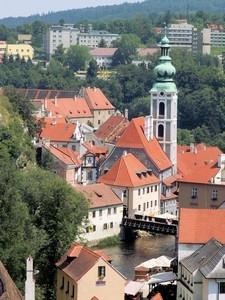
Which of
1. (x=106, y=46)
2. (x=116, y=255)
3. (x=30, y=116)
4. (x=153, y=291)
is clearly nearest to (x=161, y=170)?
(x=30, y=116)

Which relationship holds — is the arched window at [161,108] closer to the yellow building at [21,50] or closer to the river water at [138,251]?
the river water at [138,251]

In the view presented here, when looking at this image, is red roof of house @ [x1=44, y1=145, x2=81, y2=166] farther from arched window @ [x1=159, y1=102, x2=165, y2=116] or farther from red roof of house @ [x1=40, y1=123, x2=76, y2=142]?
red roof of house @ [x1=40, y1=123, x2=76, y2=142]

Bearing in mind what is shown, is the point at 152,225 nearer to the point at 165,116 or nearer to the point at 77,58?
the point at 165,116

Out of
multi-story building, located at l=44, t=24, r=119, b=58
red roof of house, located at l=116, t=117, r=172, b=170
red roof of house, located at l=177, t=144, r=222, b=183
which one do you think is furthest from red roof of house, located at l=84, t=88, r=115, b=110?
multi-story building, located at l=44, t=24, r=119, b=58

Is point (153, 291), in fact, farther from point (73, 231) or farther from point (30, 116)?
point (30, 116)

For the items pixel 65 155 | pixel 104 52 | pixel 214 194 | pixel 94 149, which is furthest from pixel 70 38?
pixel 214 194

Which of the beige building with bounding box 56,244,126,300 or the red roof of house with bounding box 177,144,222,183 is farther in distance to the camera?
the red roof of house with bounding box 177,144,222,183
